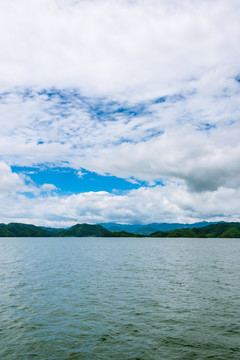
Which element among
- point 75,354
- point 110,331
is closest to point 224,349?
point 110,331

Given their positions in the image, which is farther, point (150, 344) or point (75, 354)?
point (150, 344)

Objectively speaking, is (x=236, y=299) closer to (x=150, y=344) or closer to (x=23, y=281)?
(x=150, y=344)

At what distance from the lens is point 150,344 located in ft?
78.6

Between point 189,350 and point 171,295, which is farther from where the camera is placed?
point 171,295

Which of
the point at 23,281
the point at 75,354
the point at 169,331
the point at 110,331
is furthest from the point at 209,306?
the point at 23,281

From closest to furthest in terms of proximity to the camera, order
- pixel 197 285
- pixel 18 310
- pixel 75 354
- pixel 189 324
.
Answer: pixel 75 354 < pixel 189 324 < pixel 18 310 < pixel 197 285

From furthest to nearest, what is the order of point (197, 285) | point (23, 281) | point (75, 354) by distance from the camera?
1. point (23, 281)
2. point (197, 285)
3. point (75, 354)

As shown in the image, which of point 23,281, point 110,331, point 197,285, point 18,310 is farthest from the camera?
point 23,281

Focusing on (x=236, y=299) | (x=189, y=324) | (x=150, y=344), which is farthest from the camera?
(x=236, y=299)

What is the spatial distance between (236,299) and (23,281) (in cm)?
4308

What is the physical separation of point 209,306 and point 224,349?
1481 cm

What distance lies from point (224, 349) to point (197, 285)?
98.5ft

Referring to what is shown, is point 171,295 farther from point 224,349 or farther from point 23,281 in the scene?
point 23,281

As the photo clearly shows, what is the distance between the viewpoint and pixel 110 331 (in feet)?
89.4
